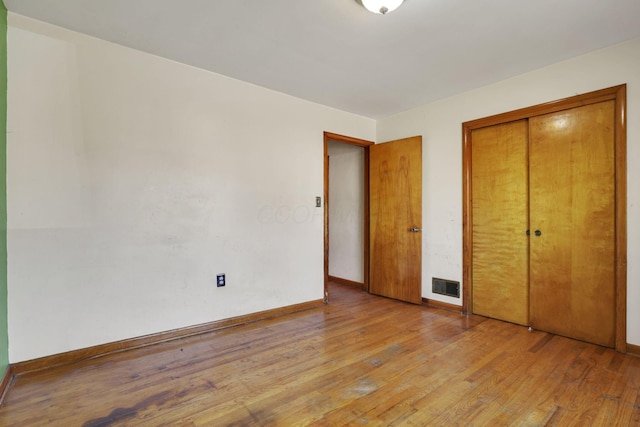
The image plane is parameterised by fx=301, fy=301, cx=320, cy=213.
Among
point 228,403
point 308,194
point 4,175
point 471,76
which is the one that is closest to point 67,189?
point 4,175

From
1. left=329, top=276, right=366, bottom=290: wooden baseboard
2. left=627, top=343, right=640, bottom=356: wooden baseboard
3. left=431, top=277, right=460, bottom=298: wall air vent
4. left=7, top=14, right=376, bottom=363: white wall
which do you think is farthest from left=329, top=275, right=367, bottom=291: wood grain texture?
left=627, top=343, right=640, bottom=356: wooden baseboard

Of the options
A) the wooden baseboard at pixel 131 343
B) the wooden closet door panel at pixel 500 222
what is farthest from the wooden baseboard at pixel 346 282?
the wooden closet door panel at pixel 500 222

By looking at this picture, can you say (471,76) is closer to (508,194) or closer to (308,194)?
(508,194)

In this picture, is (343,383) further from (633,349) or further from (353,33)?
(353,33)

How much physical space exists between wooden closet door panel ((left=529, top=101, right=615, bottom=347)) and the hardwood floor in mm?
229

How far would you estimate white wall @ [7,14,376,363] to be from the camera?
2084 mm

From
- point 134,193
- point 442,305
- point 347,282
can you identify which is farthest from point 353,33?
point 347,282

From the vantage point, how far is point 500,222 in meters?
3.12

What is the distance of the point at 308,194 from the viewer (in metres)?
3.58

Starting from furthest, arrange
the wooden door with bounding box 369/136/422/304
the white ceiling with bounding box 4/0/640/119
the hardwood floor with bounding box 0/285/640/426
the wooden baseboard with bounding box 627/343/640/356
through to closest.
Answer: the wooden door with bounding box 369/136/422/304, the wooden baseboard with bounding box 627/343/640/356, the white ceiling with bounding box 4/0/640/119, the hardwood floor with bounding box 0/285/640/426

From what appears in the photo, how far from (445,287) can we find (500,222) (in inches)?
37.3

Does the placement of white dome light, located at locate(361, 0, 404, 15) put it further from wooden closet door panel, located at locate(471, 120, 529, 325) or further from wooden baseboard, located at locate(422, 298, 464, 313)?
wooden baseboard, located at locate(422, 298, 464, 313)

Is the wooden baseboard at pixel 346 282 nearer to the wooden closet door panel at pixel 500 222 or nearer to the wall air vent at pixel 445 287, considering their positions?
the wall air vent at pixel 445 287

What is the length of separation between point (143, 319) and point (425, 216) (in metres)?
3.13
